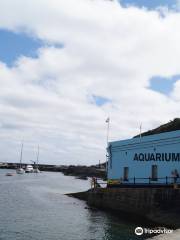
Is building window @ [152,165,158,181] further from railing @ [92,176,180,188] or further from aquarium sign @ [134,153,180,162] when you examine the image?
aquarium sign @ [134,153,180,162]

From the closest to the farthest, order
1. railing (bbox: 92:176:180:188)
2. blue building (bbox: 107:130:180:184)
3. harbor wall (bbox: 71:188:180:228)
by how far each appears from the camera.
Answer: harbor wall (bbox: 71:188:180:228)
railing (bbox: 92:176:180:188)
blue building (bbox: 107:130:180:184)

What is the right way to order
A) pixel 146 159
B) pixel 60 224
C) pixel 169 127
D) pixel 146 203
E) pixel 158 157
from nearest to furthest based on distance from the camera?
pixel 60 224 → pixel 146 203 → pixel 158 157 → pixel 146 159 → pixel 169 127

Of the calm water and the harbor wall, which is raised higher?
the harbor wall

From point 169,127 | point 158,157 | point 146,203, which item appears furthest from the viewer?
point 169,127

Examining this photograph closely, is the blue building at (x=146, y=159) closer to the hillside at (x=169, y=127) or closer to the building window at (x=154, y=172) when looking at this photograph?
the building window at (x=154, y=172)

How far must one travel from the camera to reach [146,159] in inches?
1396

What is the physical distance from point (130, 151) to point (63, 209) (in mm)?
7898

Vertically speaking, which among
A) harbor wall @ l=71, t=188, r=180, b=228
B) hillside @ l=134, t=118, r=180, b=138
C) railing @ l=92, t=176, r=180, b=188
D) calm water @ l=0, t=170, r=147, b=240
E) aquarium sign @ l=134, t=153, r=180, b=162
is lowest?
calm water @ l=0, t=170, r=147, b=240

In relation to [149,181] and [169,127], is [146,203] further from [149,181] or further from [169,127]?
[169,127]

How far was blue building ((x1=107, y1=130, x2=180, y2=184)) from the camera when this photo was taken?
3200 cm

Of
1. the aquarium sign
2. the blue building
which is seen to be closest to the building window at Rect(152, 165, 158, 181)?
the blue building

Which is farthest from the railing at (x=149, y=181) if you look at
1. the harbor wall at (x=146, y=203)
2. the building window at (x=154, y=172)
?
the harbor wall at (x=146, y=203)

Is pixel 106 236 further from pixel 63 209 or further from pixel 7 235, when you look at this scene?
pixel 63 209

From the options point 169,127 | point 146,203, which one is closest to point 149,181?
point 146,203
